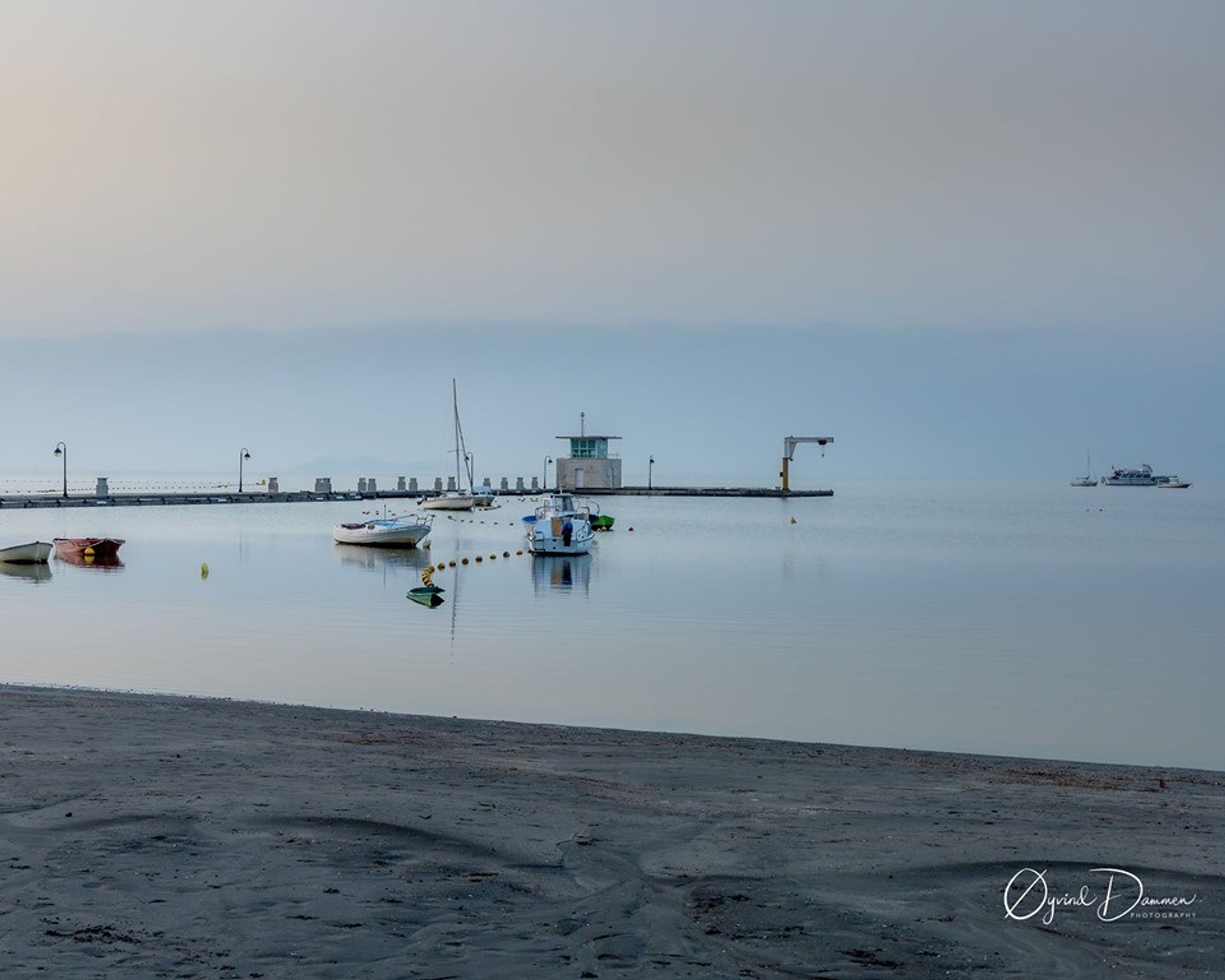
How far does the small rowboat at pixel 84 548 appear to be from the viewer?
4666 centimetres

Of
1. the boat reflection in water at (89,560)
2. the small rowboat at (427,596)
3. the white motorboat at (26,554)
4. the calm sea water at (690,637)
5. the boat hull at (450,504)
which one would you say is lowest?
the calm sea water at (690,637)

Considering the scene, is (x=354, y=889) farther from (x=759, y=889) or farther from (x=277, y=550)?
(x=277, y=550)

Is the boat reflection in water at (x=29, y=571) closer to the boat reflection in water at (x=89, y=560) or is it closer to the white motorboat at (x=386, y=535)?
the boat reflection in water at (x=89, y=560)

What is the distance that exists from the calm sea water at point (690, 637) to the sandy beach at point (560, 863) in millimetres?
5827

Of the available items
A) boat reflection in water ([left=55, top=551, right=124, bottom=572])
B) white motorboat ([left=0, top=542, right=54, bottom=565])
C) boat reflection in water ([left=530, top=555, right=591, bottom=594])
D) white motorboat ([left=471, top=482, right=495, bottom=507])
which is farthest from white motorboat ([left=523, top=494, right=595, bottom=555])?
white motorboat ([left=471, top=482, right=495, bottom=507])

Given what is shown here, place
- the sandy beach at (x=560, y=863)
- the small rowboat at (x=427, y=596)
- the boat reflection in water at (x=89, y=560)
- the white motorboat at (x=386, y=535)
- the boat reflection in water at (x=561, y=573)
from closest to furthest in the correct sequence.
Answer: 1. the sandy beach at (x=560, y=863)
2. the small rowboat at (x=427, y=596)
3. the boat reflection in water at (x=561, y=573)
4. the boat reflection in water at (x=89, y=560)
5. the white motorboat at (x=386, y=535)

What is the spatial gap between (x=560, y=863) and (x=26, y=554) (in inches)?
1586

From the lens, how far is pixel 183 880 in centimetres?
719

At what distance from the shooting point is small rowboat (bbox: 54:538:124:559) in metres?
46.7

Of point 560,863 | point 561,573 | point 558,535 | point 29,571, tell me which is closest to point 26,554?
point 29,571

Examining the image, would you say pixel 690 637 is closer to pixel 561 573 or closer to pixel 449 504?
pixel 561 573

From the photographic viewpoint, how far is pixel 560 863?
307 inches

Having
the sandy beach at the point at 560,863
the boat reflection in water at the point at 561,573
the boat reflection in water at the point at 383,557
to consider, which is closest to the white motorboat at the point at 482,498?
the boat reflection in water at the point at 383,557

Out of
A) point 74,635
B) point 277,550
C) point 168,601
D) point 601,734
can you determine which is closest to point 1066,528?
point 277,550
